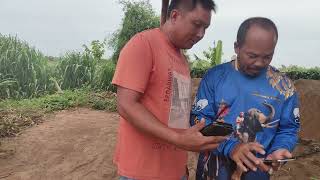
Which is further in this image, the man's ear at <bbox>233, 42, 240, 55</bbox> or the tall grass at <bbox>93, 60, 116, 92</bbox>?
the tall grass at <bbox>93, 60, 116, 92</bbox>

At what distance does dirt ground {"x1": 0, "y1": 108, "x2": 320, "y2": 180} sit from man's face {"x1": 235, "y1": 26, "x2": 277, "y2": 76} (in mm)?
3050

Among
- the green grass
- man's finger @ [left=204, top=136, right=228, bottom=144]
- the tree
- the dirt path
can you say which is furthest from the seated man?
the tree

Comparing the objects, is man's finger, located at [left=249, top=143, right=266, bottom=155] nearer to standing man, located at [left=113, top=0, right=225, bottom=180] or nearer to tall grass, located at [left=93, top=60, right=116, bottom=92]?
standing man, located at [left=113, top=0, right=225, bottom=180]

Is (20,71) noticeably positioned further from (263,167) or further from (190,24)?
(263,167)

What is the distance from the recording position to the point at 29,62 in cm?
1120

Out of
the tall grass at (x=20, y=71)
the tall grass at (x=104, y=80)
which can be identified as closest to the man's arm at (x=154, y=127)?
the tall grass at (x=20, y=71)

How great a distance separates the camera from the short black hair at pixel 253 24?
2.14 m

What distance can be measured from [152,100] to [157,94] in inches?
1.3

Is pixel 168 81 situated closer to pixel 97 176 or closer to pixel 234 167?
pixel 234 167

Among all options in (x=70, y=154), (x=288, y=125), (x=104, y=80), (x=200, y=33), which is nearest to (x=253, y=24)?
(x=200, y=33)

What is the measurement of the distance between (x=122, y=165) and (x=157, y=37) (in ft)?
1.95

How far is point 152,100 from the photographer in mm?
2100

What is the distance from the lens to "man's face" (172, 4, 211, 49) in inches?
84.5

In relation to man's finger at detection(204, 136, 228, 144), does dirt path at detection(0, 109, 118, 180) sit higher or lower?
lower
